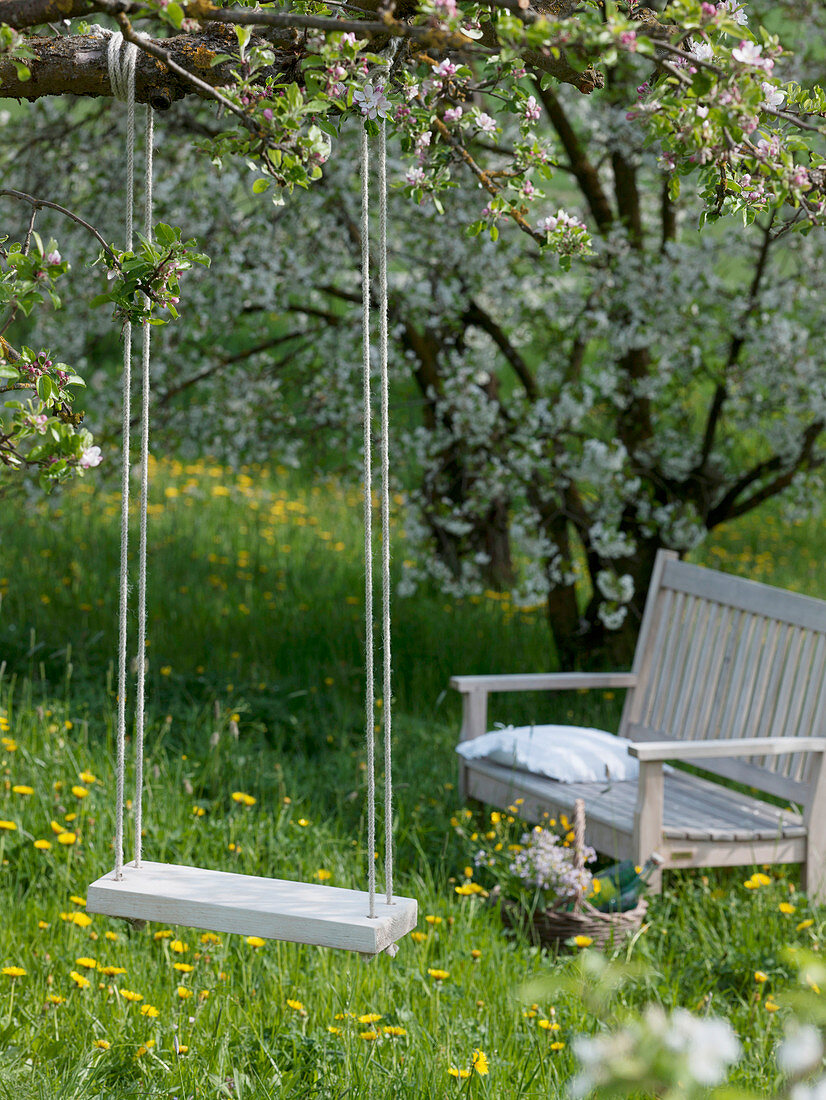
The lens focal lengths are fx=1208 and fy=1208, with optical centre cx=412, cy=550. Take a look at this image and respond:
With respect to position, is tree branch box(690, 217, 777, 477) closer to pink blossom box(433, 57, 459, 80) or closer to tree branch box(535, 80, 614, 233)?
tree branch box(535, 80, 614, 233)

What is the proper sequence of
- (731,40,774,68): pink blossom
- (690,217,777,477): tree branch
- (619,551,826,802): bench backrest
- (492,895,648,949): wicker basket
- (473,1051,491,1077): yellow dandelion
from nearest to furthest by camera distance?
(731,40,774,68): pink blossom < (473,1051,491,1077): yellow dandelion < (492,895,648,949): wicker basket < (619,551,826,802): bench backrest < (690,217,777,477): tree branch

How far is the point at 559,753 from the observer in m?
3.79

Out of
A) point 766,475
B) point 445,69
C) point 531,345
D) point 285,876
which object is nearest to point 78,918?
point 285,876

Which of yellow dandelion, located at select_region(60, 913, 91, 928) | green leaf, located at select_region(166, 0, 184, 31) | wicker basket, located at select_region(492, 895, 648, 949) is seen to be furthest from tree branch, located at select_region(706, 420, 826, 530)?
green leaf, located at select_region(166, 0, 184, 31)

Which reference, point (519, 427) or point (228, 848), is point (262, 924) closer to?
point (228, 848)

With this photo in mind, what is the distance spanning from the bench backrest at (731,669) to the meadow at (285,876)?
439 mm

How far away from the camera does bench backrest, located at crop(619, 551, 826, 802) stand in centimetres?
367

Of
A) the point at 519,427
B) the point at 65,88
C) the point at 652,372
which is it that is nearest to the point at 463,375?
the point at 519,427

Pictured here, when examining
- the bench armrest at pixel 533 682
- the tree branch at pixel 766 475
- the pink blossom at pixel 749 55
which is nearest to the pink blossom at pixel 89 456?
the pink blossom at pixel 749 55

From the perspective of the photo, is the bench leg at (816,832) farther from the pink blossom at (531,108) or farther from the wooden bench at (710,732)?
the pink blossom at (531,108)

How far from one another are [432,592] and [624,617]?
59.6 inches

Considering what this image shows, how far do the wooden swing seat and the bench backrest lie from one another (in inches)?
78.9

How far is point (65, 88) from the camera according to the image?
205 cm

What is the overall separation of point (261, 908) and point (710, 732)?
95.6 inches
